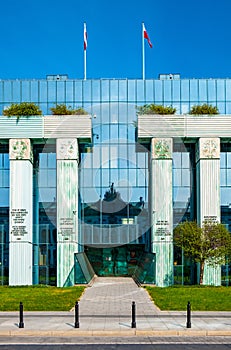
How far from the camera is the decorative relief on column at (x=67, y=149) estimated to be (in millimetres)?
43531

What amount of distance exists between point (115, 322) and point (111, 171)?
31.9m

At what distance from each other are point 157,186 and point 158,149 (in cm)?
293

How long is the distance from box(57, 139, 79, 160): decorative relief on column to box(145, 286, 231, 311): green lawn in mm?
13007

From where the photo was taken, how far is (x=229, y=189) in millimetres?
52188

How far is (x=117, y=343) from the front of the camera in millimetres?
17094

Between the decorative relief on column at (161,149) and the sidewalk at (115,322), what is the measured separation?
56.8 feet

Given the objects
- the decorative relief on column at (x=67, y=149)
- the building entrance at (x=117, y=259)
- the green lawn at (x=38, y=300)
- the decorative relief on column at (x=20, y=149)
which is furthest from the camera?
the building entrance at (x=117, y=259)

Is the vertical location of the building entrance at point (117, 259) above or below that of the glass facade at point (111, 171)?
below

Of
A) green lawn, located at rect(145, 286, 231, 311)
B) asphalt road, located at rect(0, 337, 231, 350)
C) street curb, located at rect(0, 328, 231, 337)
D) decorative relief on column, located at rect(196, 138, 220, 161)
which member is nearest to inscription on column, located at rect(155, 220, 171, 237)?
decorative relief on column, located at rect(196, 138, 220, 161)

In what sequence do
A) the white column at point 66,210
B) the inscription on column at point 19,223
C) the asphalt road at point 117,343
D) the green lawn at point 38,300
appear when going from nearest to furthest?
1. the asphalt road at point 117,343
2. the green lawn at point 38,300
3. the inscription on column at point 19,223
4. the white column at point 66,210

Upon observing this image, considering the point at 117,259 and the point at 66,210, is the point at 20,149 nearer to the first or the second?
the point at 66,210

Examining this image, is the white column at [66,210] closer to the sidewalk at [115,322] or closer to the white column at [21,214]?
the white column at [21,214]

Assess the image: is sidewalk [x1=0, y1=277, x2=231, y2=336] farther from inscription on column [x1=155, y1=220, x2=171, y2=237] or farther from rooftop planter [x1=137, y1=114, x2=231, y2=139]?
rooftop planter [x1=137, y1=114, x2=231, y2=139]

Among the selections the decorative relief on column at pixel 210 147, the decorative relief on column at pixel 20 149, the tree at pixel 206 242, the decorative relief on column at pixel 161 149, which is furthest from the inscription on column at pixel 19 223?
the decorative relief on column at pixel 210 147
